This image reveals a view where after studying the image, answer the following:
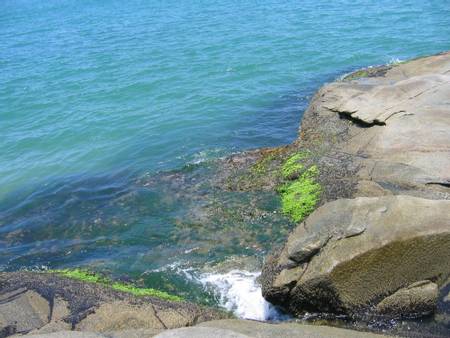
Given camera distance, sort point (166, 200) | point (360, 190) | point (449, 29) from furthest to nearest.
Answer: point (449, 29), point (166, 200), point (360, 190)

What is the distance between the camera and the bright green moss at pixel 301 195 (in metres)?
15.6

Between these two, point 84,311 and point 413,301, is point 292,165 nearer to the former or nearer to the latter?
point 413,301

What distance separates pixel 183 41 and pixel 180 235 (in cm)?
2686

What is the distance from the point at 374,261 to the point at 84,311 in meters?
6.06

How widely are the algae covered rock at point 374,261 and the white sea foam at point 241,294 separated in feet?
2.30

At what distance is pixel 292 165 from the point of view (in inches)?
716

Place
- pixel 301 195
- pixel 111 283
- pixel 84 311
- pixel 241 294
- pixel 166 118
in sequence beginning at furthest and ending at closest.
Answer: pixel 166 118 < pixel 301 195 < pixel 111 283 < pixel 241 294 < pixel 84 311

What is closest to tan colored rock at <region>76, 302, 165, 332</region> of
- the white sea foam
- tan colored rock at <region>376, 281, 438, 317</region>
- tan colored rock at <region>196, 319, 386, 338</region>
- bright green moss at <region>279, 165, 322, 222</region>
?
tan colored rock at <region>196, 319, 386, 338</region>

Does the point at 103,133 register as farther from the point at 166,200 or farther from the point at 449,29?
the point at 449,29

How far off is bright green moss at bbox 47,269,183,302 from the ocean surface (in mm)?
545

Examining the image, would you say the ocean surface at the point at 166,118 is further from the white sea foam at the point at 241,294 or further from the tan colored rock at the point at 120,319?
the tan colored rock at the point at 120,319

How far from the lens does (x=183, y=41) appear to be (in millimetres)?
40219

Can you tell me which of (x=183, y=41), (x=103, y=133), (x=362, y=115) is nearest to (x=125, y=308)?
(x=362, y=115)

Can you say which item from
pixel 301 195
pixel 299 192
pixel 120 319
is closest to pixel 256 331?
pixel 120 319
